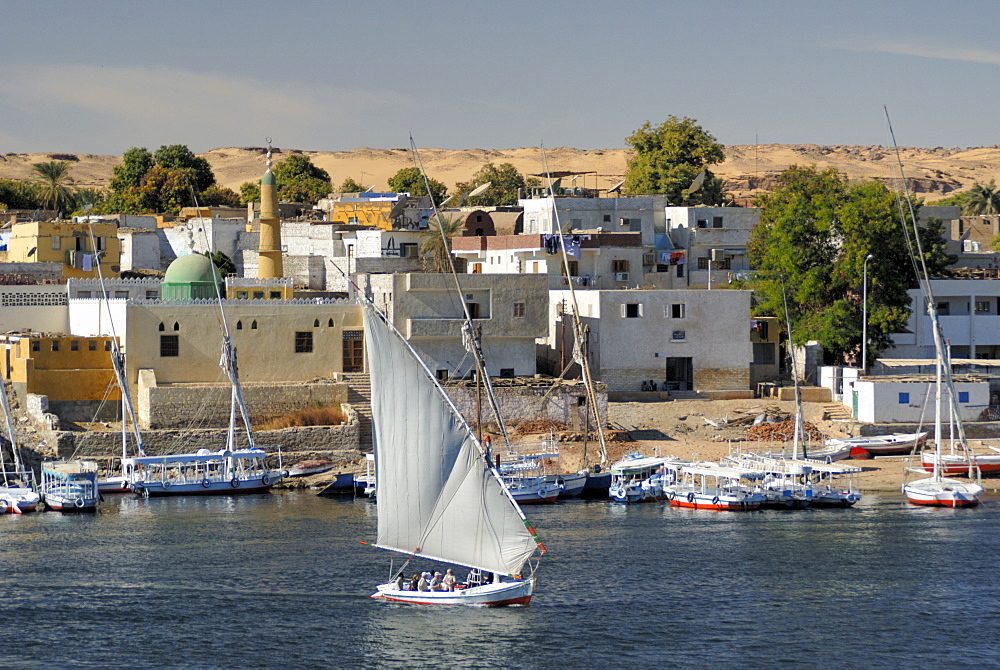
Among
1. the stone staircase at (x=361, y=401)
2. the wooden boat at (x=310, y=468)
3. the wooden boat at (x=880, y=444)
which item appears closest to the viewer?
the wooden boat at (x=310, y=468)

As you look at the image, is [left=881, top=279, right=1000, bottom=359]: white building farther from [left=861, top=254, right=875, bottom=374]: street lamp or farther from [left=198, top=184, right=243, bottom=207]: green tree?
[left=198, top=184, right=243, bottom=207]: green tree

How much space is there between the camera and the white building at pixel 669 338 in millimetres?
63938

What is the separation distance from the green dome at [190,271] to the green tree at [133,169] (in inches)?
1835

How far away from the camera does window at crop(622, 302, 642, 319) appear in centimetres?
6400

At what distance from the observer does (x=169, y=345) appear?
60375 millimetres

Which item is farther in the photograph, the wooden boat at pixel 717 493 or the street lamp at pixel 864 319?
the street lamp at pixel 864 319

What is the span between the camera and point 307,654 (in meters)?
34.2

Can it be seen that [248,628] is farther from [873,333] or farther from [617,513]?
[873,333]

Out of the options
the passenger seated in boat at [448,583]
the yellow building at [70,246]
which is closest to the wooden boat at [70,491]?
the passenger seated in boat at [448,583]

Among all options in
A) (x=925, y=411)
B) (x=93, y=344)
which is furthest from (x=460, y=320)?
(x=925, y=411)

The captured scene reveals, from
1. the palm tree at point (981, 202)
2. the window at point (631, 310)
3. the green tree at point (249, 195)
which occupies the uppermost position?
the green tree at point (249, 195)

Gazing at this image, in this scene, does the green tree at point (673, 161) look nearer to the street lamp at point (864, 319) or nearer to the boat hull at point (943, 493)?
the street lamp at point (864, 319)

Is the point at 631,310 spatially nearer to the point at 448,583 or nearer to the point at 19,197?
the point at 448,583

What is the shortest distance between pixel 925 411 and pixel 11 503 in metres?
33.6
